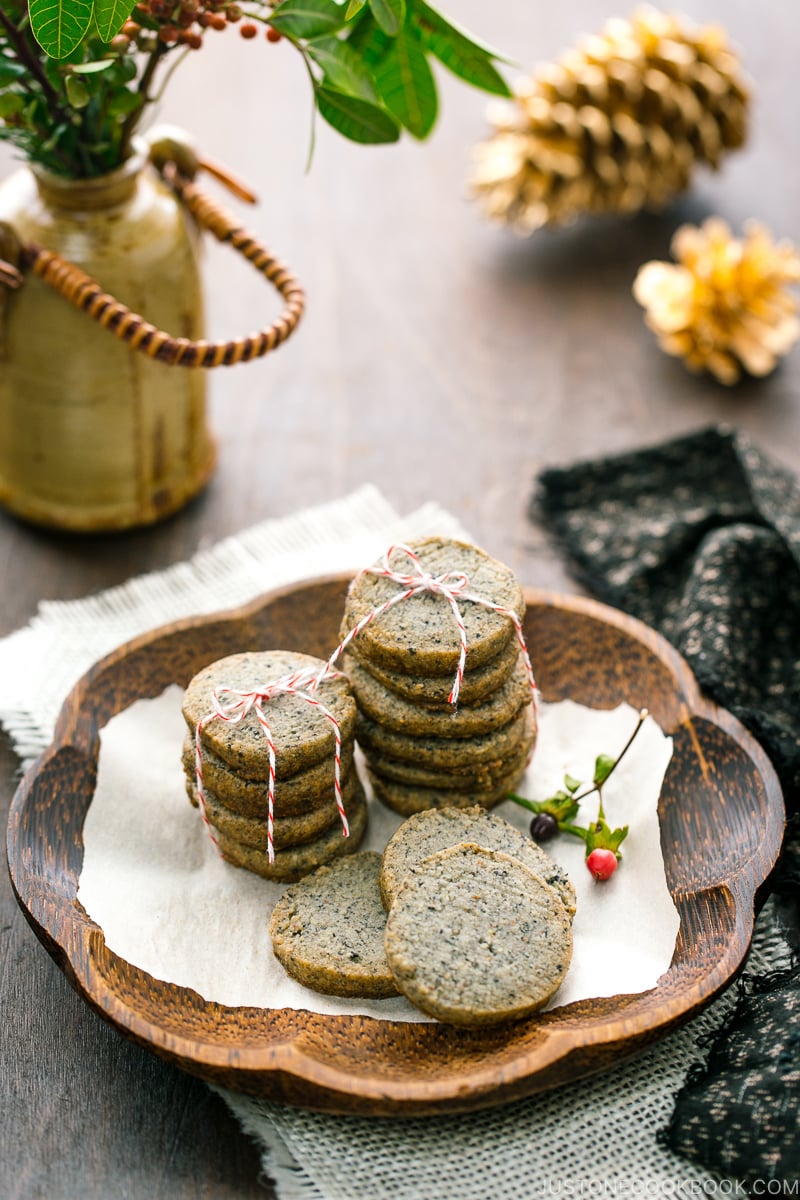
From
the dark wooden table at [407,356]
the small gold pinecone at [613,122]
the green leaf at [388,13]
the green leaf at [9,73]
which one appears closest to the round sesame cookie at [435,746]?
the dark wooden table at [407,356]

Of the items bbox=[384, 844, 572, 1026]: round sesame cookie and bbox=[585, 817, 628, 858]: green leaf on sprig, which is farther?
bbox=[585, 817, 628, 858]: green leaf on sprig

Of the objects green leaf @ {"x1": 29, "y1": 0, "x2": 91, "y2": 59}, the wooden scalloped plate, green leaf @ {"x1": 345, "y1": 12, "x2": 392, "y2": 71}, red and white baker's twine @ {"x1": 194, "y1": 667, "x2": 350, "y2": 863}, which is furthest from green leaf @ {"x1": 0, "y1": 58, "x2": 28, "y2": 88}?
red and white baker's twine @ {"x1": 194, "y1": 667, "x2": 350, "y2": 863}

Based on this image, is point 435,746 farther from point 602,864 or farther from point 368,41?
point 368,41

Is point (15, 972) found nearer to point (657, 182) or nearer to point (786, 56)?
point (657, 182)

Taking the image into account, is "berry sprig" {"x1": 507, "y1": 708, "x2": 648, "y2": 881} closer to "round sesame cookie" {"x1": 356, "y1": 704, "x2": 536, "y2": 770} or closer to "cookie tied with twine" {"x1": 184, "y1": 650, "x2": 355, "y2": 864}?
"round sesame cookie" {"x1": 356, "y1": 704, "x2": 536, "y2": 770}

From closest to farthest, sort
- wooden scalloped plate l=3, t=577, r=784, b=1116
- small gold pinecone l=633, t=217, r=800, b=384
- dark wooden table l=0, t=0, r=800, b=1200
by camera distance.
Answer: wooden scalloped plate l=3, t=577, r=784, b=1116
dark wooden table l=0, t=0, r=800, b=1200
small gold pinecone l=633, t=217, r=800, b=384

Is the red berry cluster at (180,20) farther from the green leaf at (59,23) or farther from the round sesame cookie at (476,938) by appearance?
the round sesame cookie at (476,938)

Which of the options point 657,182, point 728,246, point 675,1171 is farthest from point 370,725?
point 657,182
